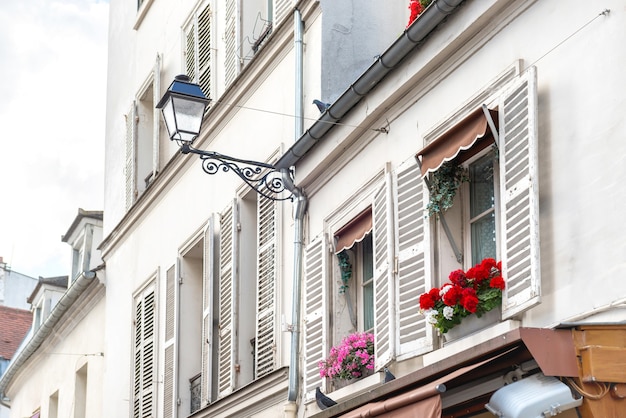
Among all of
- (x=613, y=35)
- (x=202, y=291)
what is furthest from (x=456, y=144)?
(x=202, y=291)

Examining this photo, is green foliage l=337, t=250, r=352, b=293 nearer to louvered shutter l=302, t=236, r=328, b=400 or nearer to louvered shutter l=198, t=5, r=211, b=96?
louvered shutter l=302, t=236, r=328, b=400

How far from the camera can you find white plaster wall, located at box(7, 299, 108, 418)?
19219mm

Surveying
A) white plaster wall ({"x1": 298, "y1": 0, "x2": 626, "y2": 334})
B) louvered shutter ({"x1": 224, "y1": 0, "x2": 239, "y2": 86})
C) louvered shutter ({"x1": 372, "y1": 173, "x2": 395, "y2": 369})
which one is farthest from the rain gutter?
louvered shutter ({"x1": 224, "y1": 0, "x2": 239, "y2": 86})

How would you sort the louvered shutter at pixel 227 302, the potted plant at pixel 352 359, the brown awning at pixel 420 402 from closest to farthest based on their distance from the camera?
the brown awning at pixel 420 402, the potted plant at pixel 352 359, the louvered shutter at pixel 227 302

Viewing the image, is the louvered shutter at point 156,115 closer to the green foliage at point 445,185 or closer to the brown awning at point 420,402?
the green foliage at point 445,185

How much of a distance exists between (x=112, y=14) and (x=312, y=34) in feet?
31.7

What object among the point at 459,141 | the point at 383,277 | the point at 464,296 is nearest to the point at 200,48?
the point at 383,277

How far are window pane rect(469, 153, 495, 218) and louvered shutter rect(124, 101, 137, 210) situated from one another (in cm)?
962

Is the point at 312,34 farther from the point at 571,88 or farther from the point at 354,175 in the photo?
the point at 571,88

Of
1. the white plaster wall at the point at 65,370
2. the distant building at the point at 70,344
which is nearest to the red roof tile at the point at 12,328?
the white plaster wall at the point at 65,370

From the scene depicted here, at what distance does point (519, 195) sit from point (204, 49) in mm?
8458

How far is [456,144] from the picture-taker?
28.5 ft

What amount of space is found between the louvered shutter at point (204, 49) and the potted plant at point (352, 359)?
568 cm

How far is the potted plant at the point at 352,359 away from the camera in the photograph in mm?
10117
